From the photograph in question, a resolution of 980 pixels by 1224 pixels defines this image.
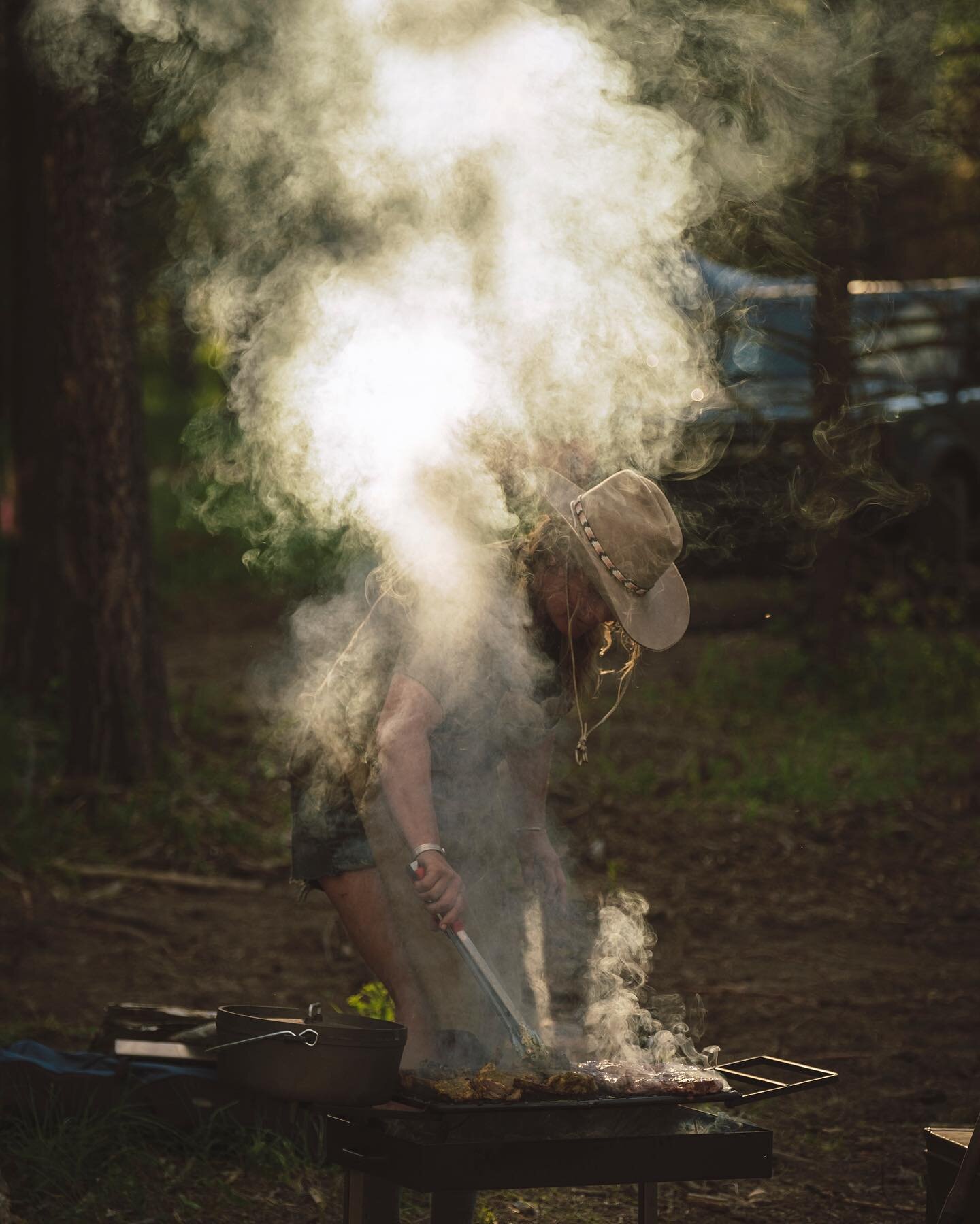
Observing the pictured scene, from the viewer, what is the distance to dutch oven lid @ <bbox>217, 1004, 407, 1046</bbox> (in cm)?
287

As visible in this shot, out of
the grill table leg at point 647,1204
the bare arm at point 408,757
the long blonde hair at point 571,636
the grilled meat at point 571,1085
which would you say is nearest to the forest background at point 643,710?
the grill table leg at point 647,1204

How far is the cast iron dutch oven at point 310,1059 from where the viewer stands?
112 inches

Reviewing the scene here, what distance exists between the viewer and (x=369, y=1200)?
3.16 m

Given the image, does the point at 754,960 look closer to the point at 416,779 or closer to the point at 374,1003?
the point at 374,1003

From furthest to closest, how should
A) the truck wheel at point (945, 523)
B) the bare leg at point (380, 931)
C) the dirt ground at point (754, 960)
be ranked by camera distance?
the truck wheel at point (945, 523) → the dirt ground at point (754, 960) → the bare leg at point (380, 931)

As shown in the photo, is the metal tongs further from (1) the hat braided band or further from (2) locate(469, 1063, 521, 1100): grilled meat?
(1) the hat braided band

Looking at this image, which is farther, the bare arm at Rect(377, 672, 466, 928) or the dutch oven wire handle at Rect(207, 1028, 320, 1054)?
the bare arm at Rect(377, 672, 466, 928)

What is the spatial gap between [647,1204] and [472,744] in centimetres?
115

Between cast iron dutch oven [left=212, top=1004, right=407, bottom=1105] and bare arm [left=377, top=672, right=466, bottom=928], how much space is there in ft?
1.01

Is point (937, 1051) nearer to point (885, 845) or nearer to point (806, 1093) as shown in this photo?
point (806, 1093)

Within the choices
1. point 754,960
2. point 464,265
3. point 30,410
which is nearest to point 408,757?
point 464,265

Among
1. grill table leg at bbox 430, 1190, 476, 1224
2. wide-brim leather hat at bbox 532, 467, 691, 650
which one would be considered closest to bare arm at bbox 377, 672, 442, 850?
wide-brim leather hat at bbox 532, 467, 691, 650

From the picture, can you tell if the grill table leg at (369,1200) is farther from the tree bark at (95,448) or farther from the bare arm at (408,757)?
the tree bark at (95,448)

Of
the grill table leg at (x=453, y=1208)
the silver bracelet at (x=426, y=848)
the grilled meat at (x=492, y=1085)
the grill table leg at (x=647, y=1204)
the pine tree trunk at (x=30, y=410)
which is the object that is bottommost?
the grill table leg at (x=453, y=1208)
